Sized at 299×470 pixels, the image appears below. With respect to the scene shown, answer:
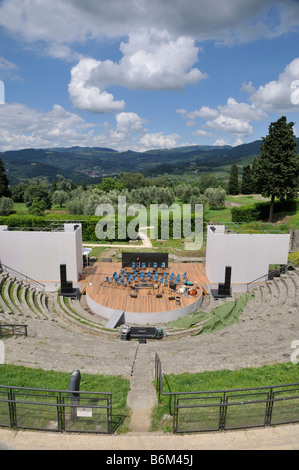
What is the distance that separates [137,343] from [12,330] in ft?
19.8

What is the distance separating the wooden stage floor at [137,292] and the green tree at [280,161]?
1826 cm

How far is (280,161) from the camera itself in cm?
3553

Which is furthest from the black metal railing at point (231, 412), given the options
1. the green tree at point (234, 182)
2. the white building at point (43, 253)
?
the green tree at point (234, 182)

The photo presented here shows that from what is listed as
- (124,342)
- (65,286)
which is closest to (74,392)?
(124,342)

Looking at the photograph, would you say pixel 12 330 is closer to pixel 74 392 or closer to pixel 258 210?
pixel 74 392

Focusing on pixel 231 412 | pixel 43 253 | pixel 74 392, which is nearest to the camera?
pixel 231 412

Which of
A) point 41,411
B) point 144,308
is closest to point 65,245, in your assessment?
point 144,308

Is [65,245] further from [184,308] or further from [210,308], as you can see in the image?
[210,308]

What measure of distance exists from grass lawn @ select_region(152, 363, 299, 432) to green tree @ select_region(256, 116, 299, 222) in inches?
1168

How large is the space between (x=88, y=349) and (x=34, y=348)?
7.43 ft

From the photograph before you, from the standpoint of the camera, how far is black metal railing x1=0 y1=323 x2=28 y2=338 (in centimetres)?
1374

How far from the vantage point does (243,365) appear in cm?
1075

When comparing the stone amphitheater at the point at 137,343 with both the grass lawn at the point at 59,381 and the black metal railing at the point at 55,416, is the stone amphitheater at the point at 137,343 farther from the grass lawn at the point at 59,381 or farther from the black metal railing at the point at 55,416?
the black metal railing at the point at 55,416

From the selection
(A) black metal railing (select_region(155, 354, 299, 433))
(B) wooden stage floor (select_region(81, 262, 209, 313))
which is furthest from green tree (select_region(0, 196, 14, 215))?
(A) black metal railing (select_region(155, 354, 299, 433))
